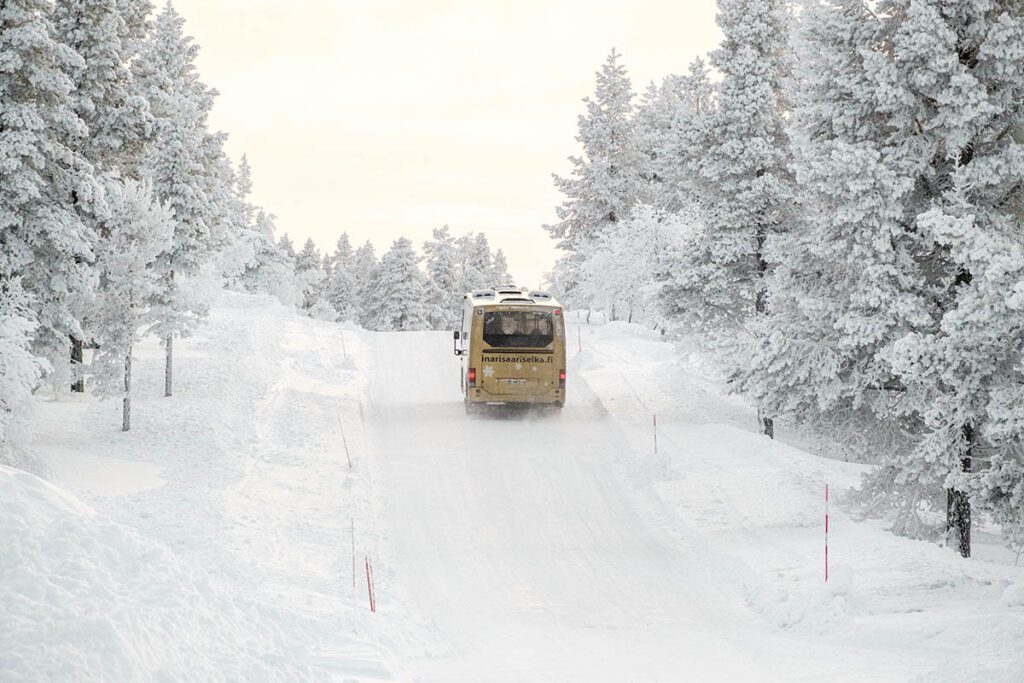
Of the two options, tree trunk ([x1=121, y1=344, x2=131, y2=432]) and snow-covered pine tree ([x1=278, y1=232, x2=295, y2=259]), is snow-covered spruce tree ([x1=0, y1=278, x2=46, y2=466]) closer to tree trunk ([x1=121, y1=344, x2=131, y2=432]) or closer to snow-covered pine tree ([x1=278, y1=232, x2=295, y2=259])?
tree trunk ([x1=121, y1=344, x2=131, y2=432])

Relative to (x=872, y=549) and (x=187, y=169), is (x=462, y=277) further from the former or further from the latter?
(x=872, y=549)

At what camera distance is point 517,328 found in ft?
85.7

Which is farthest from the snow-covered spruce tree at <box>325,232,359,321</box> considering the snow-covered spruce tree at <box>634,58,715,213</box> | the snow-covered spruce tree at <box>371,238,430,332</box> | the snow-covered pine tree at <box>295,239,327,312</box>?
the snow-covered spruce tree at <box>634,58,715,213</box>

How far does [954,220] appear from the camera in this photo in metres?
14.2

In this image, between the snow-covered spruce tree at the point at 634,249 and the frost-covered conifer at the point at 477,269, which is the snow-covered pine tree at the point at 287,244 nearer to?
the frost-covered conifer at the point at 477,269

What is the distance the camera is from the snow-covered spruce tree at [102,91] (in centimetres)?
2522

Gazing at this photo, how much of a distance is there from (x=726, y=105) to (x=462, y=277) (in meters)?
71.1

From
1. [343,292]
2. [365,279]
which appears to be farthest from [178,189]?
[343,292]

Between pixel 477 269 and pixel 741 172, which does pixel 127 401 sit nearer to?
pixel 741 172

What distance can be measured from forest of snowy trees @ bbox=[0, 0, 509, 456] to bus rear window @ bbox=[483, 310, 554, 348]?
8.48m

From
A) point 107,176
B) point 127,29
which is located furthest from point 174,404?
point 127,29

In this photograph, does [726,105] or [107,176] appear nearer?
[107,176]

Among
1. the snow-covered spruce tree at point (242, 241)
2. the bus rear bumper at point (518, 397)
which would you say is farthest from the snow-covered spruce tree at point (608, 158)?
the bus rear bumper at point (518, 397)

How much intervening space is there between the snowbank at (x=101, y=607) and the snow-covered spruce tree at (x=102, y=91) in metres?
16.3
